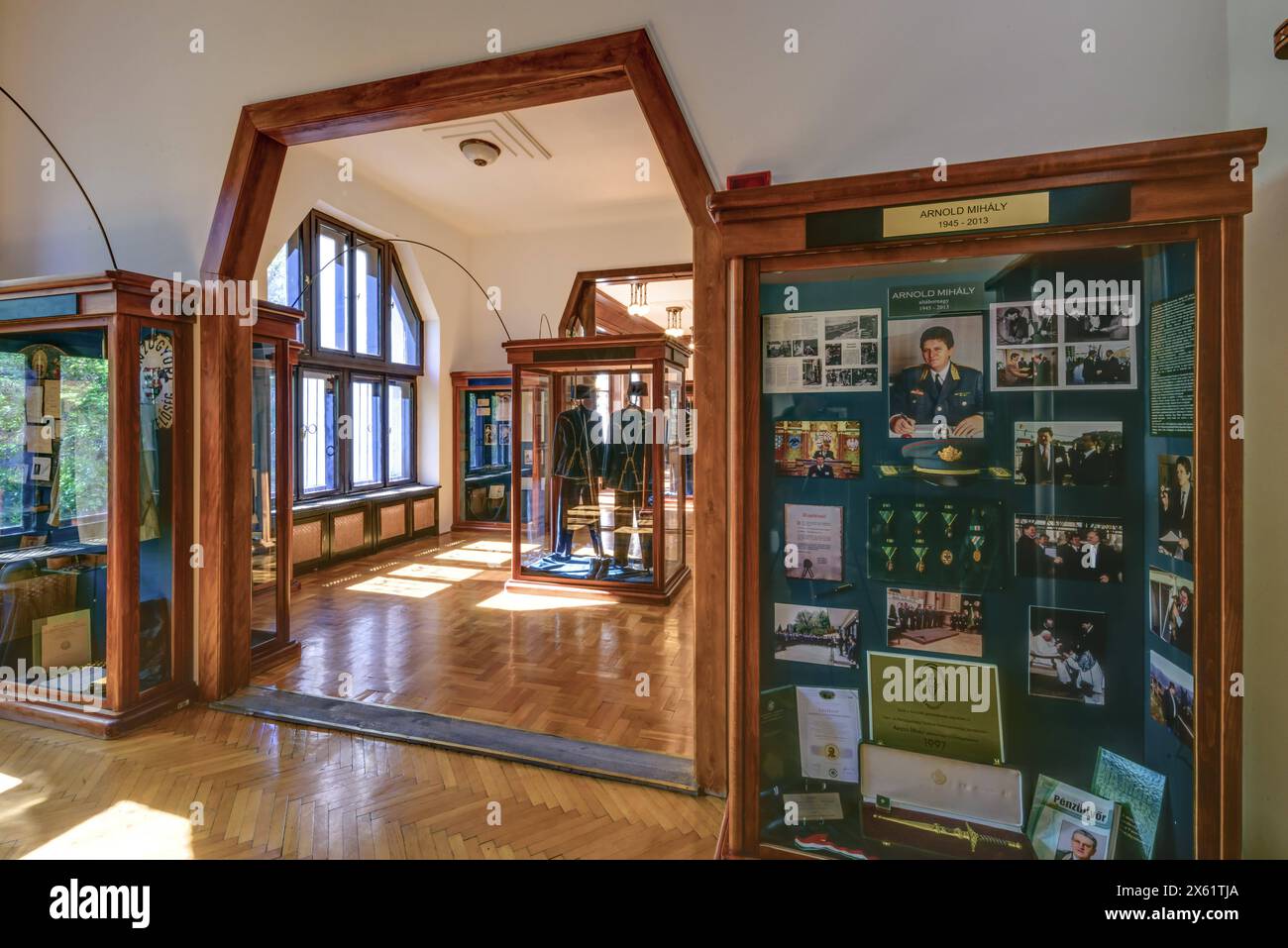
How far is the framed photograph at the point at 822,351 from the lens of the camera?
1.93 meters

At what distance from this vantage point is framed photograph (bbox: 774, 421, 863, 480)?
6.46 ft

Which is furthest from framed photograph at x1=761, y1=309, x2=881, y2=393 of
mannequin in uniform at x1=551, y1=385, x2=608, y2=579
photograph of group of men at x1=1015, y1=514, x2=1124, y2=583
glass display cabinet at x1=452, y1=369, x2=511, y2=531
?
glass display cabinet at x1=452, y1=369, x2=511, y2=531

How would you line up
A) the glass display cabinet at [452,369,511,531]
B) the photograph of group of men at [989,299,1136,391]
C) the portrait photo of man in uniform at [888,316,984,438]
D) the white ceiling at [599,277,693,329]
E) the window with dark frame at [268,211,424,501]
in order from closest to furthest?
1. the photograph of group of men at [989,299,1136,391]
2. the portrait photo of man in uniform at [888,316,984,438]
3. the window with dark frame at [268,211,424,501]
4. the glass display cabinet at [452,369,511,531]
5. the white ceiling at [599,277,693,329]

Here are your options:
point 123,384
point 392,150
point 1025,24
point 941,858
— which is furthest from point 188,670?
point 392,150

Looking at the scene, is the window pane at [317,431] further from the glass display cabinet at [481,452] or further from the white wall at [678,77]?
the white wall at [678,77]

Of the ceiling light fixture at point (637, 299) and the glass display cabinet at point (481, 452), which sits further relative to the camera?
the glass display cabinet at point (481, 452)

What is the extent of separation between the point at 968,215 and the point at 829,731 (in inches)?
65.1

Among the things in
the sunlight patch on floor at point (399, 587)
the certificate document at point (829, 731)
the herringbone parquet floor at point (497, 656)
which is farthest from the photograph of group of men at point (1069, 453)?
the sunlight patch on floor at point (399, 587)

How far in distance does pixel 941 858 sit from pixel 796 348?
167cm

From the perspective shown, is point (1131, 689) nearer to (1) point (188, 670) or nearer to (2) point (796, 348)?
(2) point (796, 348)

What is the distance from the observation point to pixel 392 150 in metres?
6.58

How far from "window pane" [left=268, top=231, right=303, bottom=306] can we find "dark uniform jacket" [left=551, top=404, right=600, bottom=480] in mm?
3646

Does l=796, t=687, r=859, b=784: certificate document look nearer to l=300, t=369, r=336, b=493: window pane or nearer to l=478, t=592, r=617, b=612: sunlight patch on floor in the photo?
l=478, t=592, r=617, b=612: sunlight patch on floor

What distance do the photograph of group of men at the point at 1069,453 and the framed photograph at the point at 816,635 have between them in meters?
0.70
